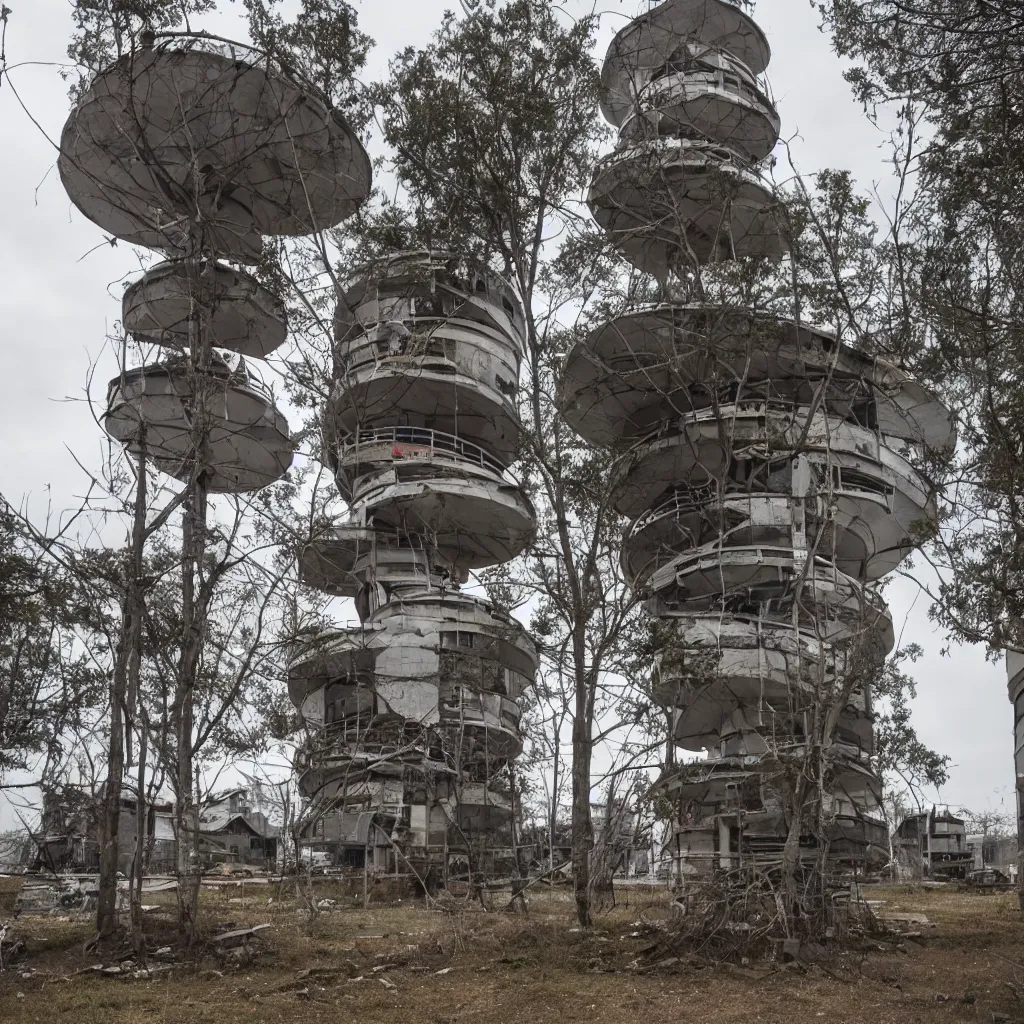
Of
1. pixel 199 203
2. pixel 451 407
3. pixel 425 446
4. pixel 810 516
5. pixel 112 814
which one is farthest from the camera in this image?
pixel 451 407

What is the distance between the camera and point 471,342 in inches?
1575

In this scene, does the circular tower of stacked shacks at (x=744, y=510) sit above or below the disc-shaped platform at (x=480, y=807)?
above

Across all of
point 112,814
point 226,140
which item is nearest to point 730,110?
point 226,140

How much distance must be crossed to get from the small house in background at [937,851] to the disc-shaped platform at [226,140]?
→ 32920 mm

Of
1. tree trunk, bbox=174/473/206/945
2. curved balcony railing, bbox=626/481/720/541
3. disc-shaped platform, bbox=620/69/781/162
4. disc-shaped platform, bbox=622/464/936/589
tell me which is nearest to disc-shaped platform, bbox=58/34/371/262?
tree trunk, bbox=174/473/206/945

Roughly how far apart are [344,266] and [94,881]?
1601cm

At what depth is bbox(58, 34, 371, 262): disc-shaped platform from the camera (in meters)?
19.6

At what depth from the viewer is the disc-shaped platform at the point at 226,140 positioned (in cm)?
1956

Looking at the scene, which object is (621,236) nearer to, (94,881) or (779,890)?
(779,890)

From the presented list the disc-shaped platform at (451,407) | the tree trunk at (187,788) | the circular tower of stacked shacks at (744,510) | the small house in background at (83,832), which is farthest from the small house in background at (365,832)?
the tree trunk at (187,788)

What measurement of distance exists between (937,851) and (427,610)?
950 inches

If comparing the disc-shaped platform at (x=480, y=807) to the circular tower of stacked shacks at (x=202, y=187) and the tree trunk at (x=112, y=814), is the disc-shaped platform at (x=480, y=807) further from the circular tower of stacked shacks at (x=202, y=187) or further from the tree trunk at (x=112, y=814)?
the tree trunk at (x=112, y=814)

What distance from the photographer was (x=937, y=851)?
46.6 meters

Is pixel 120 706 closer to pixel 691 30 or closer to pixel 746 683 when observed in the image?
pixel 746 683
